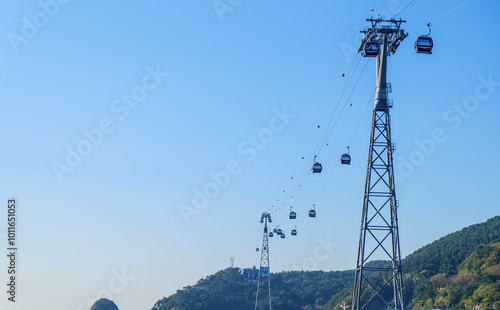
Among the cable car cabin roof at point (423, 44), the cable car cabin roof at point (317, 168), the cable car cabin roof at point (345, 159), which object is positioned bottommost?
the cable car cabin roof at point (345, 159)

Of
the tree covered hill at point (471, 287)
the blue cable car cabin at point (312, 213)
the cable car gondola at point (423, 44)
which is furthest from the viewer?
the tree covered hill at point (471, 287)

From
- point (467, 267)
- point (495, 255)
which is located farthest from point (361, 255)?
point (467, 267)

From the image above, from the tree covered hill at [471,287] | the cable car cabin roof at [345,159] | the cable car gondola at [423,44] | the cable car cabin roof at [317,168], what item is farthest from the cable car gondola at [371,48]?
the tree covered hill at [471,287]

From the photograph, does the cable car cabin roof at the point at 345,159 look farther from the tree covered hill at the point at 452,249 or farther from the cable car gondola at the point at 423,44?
the tree covered hill at the point at 452,249

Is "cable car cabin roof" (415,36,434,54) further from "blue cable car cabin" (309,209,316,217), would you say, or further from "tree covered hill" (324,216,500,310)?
"tree covered hill" (324,216,500,310)

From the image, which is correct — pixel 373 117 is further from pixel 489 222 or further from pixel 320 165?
pixel 489 222

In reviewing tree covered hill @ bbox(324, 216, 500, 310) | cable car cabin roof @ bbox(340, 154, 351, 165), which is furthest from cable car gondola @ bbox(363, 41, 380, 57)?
tree covered hill @ bbox(324, 216, 500, 310)
